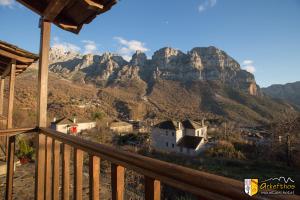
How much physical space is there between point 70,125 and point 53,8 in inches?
1444

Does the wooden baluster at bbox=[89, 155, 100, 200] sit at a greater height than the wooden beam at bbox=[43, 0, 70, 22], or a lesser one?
lesser

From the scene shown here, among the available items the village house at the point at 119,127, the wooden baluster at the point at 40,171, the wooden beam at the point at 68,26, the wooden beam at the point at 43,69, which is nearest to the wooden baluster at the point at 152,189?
the wooden baluster at the point at 40,171

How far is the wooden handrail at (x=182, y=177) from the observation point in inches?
30.2

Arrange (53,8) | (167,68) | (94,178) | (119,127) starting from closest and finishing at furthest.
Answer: (94,178) < (53,8) < (119,127) < (167,68)

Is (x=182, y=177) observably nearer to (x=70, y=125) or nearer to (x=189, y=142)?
(x=189, y=142)

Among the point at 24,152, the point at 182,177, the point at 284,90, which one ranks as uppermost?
the point at 284,90

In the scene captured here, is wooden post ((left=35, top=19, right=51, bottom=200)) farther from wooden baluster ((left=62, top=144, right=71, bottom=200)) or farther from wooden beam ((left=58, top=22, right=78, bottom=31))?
wooden baluster ((left=62, top=144, right=71, bottom=200))

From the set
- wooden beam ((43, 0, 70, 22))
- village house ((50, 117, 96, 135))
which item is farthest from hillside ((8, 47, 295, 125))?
wooden beam ((43, 0, 70, 22))

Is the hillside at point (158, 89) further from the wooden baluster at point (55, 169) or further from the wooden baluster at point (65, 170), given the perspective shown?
the wooden baluster at point (65, 170)

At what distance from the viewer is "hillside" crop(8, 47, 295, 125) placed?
211 feet

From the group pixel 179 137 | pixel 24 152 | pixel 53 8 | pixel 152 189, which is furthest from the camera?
pixel 179 137

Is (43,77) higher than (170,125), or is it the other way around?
(43,77)

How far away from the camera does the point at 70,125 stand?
37.0 meters

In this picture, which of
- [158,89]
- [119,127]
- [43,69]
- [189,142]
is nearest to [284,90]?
[158,89]
